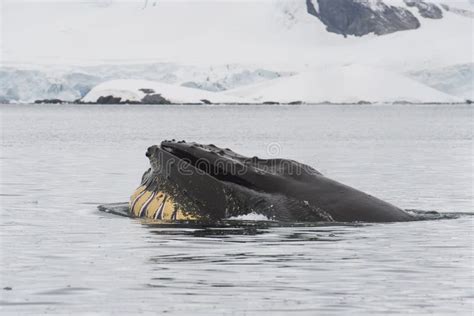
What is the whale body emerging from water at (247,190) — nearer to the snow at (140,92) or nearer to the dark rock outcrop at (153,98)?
the snow at (140,92)

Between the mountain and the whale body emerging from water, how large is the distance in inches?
4561

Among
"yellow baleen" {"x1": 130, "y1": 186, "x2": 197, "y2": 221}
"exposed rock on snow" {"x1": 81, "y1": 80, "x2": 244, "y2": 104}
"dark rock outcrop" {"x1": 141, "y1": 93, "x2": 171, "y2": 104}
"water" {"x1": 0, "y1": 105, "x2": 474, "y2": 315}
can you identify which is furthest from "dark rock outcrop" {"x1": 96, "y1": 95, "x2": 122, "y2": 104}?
"yellow baleen" {"x1": 130, "y1": 186, "x2": 197, "y2": 221}

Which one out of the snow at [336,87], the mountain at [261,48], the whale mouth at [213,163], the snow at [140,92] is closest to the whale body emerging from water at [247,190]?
the whale mouth at [213,163]

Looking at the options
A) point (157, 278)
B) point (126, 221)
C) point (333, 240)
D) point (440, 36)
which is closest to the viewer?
point (157, 278)

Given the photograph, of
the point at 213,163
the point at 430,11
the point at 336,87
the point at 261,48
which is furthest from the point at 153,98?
the point at 213,163

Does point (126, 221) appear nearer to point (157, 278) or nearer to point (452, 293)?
point (157, 278)

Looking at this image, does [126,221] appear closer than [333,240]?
No

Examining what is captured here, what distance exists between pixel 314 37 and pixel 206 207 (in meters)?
185

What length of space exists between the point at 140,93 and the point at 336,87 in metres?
40.1

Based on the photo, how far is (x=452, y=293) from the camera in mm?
9922

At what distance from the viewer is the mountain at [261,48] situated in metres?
150

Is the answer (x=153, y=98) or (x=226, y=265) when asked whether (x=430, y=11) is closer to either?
(x=153, y=98)

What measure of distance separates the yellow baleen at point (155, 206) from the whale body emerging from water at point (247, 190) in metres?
0.02

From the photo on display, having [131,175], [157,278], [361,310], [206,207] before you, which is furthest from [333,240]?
[131,175]
